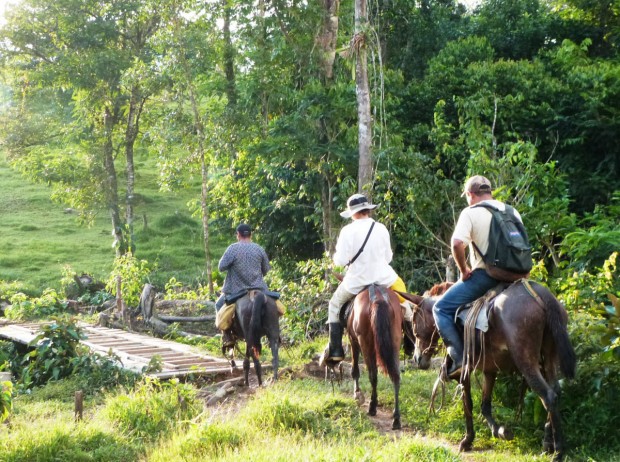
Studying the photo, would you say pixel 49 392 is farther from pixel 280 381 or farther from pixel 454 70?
pixel 454 70

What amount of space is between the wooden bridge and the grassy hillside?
7078 mm

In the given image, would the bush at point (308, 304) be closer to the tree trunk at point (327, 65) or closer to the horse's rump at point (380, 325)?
the tree trunk at point (327, 65)

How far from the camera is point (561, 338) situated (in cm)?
655

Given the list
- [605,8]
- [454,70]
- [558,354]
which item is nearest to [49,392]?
[558,354]

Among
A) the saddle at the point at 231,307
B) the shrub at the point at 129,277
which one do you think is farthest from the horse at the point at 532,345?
the shrub at the point at 129,277

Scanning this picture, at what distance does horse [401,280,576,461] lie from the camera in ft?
21.6

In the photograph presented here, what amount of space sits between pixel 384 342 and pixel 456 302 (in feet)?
3.87

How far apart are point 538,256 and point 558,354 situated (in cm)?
715

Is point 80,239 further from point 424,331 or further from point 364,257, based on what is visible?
point 424,331

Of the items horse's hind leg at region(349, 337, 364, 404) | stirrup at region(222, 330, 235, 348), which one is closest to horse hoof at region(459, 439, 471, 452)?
horse's hind leg at region(349, 337, 364, 404)

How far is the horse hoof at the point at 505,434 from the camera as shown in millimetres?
7221

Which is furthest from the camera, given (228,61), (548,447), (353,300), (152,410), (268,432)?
(228,61)

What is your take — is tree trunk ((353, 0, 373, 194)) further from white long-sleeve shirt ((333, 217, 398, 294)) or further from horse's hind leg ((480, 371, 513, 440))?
horse's hind leg ((480, 371, 513, 440))

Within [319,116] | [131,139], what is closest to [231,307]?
[319,116]
